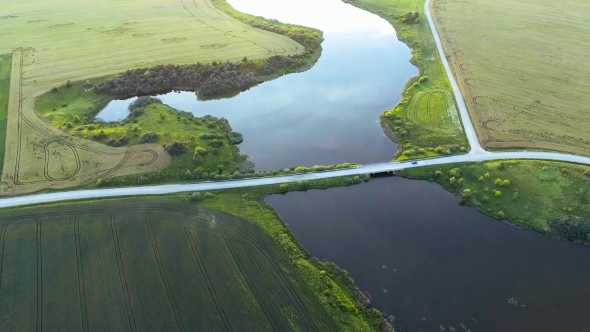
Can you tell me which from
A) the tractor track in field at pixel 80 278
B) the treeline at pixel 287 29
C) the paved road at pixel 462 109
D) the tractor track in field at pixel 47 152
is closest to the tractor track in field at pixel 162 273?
the tractor track in field at pixel 80 278

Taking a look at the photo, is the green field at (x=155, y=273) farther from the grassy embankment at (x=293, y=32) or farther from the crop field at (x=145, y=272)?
the grassy embankment at (x=293, y=32)

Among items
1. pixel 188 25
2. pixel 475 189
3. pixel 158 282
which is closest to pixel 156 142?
pixel 158 282

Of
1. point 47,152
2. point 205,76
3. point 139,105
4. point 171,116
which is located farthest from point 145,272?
point 205,76

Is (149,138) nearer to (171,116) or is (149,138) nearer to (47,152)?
(171,116)

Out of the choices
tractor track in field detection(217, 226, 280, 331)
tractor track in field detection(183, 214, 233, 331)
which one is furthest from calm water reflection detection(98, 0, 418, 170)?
tractor track in field detection(217, 226, 280, 331)

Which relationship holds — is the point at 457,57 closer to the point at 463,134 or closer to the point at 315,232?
the point at 463,134

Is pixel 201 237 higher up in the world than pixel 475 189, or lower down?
lower down

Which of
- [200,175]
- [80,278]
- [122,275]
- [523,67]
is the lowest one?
[80,278]
